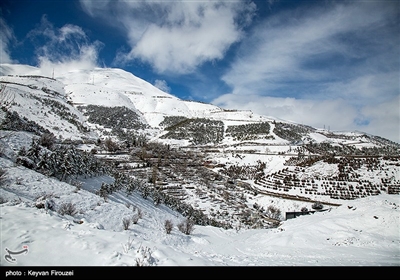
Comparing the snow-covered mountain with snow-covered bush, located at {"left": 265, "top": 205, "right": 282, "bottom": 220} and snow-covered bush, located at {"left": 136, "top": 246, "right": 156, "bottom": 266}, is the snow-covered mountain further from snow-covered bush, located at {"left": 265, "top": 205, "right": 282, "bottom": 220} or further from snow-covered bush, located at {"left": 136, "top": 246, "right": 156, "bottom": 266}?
snow-covered bush, located at {"left": 265, "top": 205, "right": 282, "bottom": 220}

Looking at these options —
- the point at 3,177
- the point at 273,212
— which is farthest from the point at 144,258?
the point at 273,212

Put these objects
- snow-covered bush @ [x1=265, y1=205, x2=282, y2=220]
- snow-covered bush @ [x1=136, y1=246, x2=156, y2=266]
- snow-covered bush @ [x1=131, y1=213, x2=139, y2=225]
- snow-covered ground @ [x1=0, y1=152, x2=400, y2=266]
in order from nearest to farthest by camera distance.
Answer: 1. snow-covered bush @ [x1=136, y1=246, x2=156, y2=266]
2. snow-covered ground @ [x1=0, y1=152, x2=400, y2=266]
3. snow-covered bush @ [x1=131, y1=213, x2=139, y2=225]
4. snow-covered bush @ [x1=265, y1=205, x2=282, y2=220]

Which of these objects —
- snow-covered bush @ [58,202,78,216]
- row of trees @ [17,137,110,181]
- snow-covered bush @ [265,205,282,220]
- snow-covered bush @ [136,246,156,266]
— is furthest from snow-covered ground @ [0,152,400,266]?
snow-covered bush @ [265,205,282,220]

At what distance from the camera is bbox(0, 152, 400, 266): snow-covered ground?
3.90m

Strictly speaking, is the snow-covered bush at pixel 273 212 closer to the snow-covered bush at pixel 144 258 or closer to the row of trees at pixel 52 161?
the row of trees at pixel 52 161

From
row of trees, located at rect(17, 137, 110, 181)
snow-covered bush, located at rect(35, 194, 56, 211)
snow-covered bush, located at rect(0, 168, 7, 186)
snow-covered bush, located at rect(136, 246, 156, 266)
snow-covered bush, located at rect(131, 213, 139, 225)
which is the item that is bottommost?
snow-covered bush, located at rect(131, 213, 139, 225)

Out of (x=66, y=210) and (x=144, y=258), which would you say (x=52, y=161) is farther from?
(x=144, y=258)

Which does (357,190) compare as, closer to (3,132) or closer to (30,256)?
(30,256)

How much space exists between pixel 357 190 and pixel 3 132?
33.4 m

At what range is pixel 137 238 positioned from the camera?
17.3ft

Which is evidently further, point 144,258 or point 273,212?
point 273,212

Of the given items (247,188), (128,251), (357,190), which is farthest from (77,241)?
(357,190)

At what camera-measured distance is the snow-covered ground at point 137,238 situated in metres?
3.90

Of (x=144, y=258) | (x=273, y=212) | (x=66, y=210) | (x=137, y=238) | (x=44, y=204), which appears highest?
(x=44, y=204)
